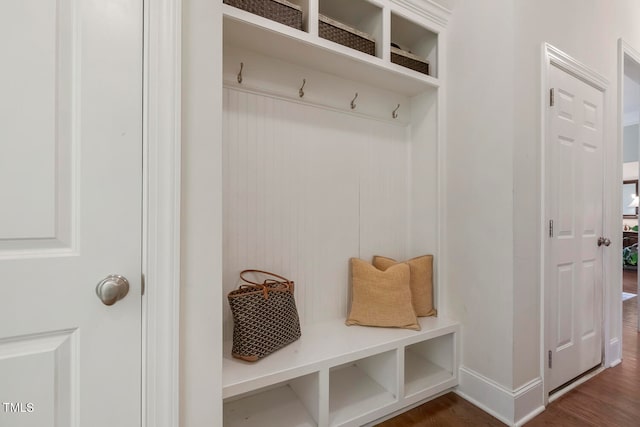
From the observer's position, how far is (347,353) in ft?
4.30

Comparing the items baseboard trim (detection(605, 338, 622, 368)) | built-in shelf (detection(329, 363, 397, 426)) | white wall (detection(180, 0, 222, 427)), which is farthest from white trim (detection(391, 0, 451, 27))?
baseboard trim (detection(605, 338, 622, 368))

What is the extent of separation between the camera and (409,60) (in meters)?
1.70

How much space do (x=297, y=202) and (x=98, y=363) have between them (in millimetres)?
1079

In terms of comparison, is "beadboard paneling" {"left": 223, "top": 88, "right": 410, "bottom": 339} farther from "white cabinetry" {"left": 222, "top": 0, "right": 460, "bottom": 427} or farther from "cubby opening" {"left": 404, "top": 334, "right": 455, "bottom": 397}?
"cubby opening" {"left": 404, "top": 334, "right": 455, "bottom": 397}

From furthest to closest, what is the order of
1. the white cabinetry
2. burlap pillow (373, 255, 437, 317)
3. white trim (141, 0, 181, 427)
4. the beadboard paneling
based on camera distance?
1. burlap pillow (373, 255, 437, 317)
2. the beadboard paneling
3. the white cabinetry
4. white trim (141, 0, 181, 427)

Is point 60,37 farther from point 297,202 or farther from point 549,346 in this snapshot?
point 549,346

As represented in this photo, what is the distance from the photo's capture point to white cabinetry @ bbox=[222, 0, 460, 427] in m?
1.33

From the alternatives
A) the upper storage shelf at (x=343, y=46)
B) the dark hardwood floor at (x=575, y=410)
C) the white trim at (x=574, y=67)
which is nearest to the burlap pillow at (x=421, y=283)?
the dark hardwood floor at (x=575, y=410)

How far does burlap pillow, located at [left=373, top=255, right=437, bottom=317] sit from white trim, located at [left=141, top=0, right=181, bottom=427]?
4.10 feet

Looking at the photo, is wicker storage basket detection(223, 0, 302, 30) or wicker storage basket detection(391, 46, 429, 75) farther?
wicker storage basket detection(391, 46, 429, 75)

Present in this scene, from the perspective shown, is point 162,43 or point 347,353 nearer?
point 162,43

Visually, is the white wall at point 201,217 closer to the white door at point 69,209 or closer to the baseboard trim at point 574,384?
the white door at point 69,209

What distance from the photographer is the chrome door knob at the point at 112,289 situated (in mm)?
743

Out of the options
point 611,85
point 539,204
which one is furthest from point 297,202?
point 611,85
